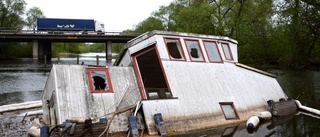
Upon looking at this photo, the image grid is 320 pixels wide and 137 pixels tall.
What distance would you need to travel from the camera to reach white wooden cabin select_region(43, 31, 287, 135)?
445 inches

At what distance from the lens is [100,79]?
480 inches

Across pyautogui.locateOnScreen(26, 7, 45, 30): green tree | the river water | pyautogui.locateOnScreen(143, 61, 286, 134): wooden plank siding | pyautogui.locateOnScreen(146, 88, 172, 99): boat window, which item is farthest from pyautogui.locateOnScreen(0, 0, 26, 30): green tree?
pyautogui.locateOnScreen(143, 61, 286, 134): wooden plank siding

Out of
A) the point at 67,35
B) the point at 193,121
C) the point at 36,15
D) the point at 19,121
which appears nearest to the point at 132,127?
the point at 193,121

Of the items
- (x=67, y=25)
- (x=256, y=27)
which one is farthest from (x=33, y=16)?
(x=256, y=27)

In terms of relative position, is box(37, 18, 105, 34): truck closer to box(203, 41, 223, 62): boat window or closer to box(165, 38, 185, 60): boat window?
box(165, 38, 185, 60): boat window

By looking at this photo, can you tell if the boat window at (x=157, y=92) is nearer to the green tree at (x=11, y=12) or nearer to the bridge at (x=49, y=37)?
the bridge at (x=49, y=37)

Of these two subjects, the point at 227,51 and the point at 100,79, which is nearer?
the point at 100,79

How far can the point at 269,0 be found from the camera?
4597 centimetres

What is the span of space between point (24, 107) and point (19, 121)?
10.7ft

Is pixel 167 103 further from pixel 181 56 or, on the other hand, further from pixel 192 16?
pixel 192 16

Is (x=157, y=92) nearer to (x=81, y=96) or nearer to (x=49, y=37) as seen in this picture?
(x=81, y=96)

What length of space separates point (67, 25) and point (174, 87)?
5817 cm

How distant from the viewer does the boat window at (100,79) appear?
1189cm

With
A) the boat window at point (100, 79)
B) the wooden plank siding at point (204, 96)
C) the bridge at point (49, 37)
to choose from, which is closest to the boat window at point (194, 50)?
the wooden plank siding at point (204, 96)
